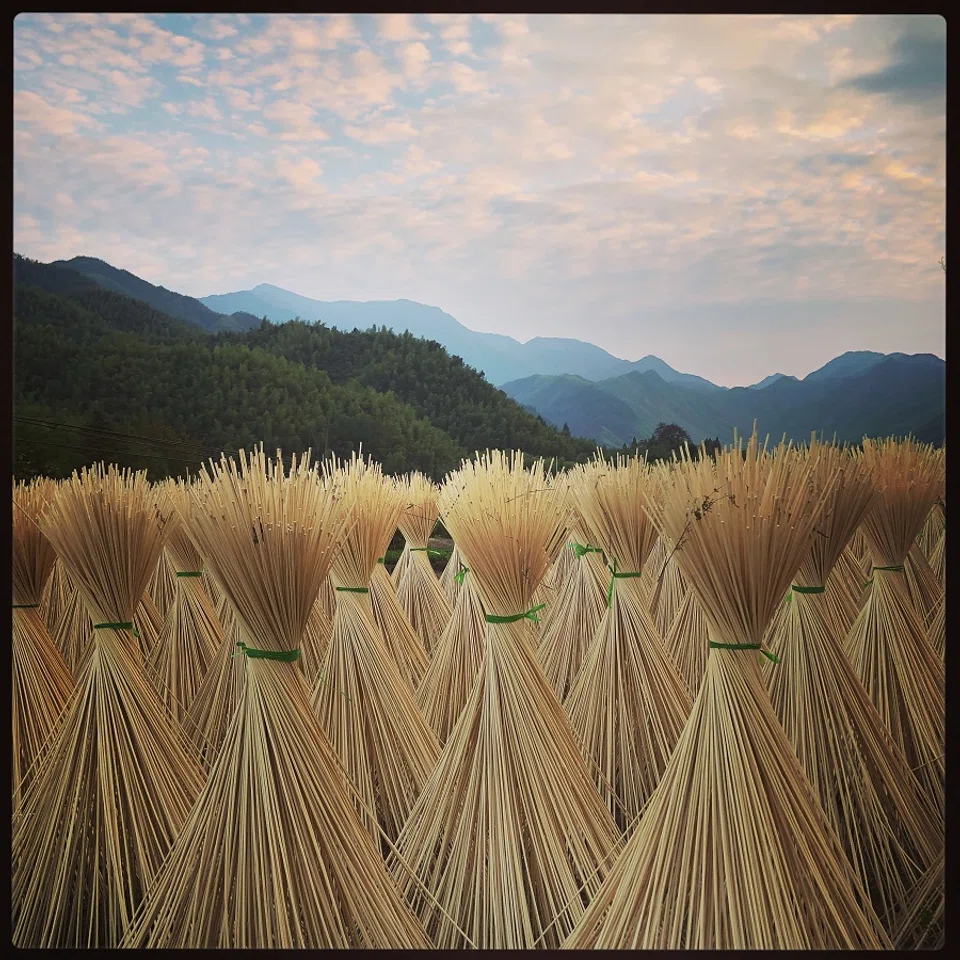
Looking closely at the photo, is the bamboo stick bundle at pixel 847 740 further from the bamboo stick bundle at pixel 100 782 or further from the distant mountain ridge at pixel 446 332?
the distant mountain ridge at pixel 446 332

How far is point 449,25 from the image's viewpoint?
9.09 ft

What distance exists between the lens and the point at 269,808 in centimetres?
128

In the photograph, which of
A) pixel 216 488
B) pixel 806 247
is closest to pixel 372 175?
pixel 806 247

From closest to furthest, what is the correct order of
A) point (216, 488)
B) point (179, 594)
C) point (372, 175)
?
point (216, 488), point (179, 594), point (372, 175)

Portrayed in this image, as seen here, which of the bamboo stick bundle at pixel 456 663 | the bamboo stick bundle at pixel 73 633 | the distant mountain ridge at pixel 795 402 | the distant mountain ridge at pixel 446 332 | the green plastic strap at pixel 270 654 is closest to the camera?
the green plastic strap at pixel 270 654

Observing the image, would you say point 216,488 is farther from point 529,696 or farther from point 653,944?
point 653,944

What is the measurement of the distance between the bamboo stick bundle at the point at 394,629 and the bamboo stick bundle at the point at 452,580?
0.51 meters

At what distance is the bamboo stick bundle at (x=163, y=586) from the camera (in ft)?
9.28

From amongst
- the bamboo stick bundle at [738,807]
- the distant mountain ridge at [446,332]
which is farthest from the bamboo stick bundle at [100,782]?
the distant mountain ridge at [446,332]

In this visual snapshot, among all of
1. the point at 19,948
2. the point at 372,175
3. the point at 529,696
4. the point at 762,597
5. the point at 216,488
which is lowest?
the point at 19,948

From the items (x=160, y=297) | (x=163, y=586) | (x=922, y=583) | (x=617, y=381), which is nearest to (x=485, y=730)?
(x=163, y=586)

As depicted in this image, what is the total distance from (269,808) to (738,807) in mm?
722

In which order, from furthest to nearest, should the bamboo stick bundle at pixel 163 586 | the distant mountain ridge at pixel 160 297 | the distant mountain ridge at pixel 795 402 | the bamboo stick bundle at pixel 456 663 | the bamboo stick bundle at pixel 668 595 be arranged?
the distant mountain ridge at pixel 160 297, the distant mountain ridge at pixel 795 402, the bamboo stick bundle at pixel 668 595, the bamboo stick bundle at pixel 163 586, the bamboo stick bundle at pixel 456 663
